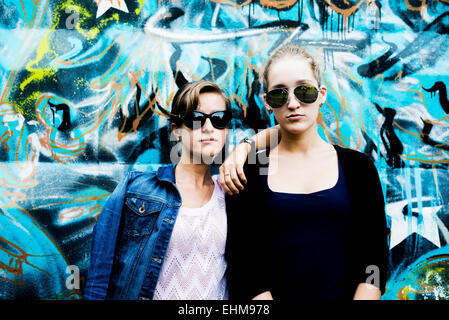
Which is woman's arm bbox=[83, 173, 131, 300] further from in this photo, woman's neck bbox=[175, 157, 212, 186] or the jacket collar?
woman's neck bbox=[175, 157, 212, 186]

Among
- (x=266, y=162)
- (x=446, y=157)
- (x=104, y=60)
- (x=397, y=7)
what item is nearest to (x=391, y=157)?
(x=446, y=157)

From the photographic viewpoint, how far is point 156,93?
Answer: 3096mm

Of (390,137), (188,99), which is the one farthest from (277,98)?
(390,137)

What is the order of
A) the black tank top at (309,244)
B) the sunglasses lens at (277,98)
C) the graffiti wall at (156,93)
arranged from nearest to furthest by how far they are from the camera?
the black tank top at (309,244) < the sunglasses lens at (277,98) < the graffiti wall at (156,93)

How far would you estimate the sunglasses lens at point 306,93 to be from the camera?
1669 mm

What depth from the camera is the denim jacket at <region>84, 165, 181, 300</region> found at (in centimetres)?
174

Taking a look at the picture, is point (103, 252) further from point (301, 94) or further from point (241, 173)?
point (301, 94)

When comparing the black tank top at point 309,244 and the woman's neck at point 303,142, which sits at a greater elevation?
the woman's neck at point 303,142

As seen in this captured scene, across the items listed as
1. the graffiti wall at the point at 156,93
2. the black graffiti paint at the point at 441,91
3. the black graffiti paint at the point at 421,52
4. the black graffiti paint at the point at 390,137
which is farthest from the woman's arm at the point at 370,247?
the black graffiti paint at the point at 441,91

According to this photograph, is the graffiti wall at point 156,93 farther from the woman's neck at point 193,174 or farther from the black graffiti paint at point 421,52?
the woman's neck at point 193,174

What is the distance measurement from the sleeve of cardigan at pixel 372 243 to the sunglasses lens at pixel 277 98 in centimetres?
68

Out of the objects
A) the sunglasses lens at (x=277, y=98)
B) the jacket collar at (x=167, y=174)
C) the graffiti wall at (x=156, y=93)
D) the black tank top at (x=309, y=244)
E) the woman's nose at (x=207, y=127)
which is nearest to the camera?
the black tank top at (x=309, y=244)

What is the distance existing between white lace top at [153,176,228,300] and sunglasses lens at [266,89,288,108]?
2.57 feet

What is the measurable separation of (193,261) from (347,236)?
35.3 inches
